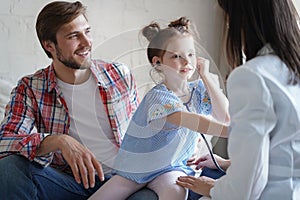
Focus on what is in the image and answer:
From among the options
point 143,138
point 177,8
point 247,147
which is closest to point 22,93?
point 143,138

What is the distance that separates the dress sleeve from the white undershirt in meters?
0.78

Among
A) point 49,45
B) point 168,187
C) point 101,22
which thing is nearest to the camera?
point 168,187

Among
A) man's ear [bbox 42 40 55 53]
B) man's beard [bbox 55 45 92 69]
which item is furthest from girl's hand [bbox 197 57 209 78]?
man's ear [bbox 42 40 55 53]

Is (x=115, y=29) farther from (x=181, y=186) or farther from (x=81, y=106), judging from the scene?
(x=181, y=186)

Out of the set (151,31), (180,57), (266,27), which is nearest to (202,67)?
(180,57)

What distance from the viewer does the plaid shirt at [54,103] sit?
1.69m

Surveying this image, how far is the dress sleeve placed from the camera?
0.97 meters

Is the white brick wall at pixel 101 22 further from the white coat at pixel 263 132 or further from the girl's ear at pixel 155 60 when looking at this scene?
the white coat at pixel 263 132

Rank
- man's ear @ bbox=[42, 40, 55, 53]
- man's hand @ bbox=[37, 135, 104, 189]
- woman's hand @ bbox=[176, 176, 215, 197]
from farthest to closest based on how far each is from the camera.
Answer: man's ear @ bbox=[42, 40, 55, 53], man's hand @ bbox=[37, 135, 104, 189], woman's hand @ bbox=[176, 176, 215, 197]

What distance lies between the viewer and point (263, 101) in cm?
97

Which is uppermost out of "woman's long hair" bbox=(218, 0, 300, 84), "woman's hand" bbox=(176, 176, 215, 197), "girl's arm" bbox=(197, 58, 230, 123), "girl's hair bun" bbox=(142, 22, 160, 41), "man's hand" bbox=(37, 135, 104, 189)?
"woman's long hair" bbox=(218, 0, 300, 84)

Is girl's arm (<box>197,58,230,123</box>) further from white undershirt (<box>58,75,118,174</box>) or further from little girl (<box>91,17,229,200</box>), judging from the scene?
white undershirt (<box>58,75,118,174</box>)

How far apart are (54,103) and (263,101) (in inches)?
38.4

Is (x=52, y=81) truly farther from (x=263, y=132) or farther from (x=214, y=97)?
(x=263, y=132)
